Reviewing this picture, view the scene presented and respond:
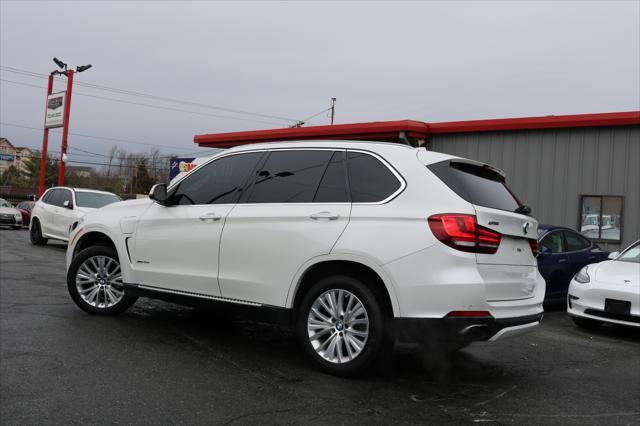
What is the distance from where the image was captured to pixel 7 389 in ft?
12.9

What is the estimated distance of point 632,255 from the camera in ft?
27.4

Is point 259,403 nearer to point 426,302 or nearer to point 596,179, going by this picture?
point 426,302

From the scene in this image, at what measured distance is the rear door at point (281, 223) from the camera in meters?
4.73

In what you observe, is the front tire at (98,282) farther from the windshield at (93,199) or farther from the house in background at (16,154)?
the house in background at (16,154)

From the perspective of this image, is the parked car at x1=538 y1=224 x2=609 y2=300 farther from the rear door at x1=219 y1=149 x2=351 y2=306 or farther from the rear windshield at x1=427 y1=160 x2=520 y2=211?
the rear door at x1=219 y1=149 x2=351 y2=306

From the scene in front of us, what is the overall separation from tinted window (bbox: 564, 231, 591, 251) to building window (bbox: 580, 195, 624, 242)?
3.40 m

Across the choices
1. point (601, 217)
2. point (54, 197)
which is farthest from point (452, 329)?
point (54, 197)

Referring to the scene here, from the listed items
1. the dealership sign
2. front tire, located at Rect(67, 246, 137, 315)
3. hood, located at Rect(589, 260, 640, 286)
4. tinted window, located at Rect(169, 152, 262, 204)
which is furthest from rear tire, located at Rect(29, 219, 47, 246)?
the dealership sign

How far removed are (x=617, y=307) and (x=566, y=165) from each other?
7193 mm

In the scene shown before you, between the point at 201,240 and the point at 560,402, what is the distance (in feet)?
10.6

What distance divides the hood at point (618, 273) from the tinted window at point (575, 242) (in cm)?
164

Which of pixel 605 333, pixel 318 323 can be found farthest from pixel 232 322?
pixel 605 333

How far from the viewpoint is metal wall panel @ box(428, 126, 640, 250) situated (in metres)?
13.0

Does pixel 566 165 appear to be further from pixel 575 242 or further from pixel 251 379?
pixel 251 379
